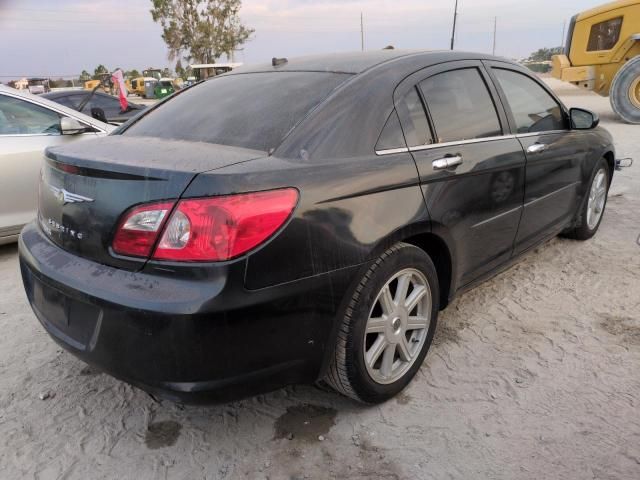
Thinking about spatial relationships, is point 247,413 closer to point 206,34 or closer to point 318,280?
point 318,280

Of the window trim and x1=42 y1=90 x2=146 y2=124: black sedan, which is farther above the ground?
the window trim

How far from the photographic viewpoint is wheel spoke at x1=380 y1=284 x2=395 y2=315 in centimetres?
229

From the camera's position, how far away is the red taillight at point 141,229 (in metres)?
1.83

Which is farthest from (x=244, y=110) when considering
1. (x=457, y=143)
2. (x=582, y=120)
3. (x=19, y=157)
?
(x=19, y=157)

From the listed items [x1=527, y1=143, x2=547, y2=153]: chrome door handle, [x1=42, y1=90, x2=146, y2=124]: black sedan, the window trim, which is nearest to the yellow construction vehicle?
[x1=42, y1=90, x2=146, y2=124]: black sedan

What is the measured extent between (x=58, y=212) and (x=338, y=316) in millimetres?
1214

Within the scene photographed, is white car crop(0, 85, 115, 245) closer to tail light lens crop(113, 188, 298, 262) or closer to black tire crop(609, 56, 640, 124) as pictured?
tail light lens crop(113, 188, 298, 262)

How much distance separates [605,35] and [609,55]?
17.8 inches

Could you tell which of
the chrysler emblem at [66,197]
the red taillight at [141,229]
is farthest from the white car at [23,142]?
the red taillight at [141,229]

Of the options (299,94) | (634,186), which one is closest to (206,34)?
(634,186)

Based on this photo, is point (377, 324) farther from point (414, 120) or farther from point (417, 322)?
point (414, 120)

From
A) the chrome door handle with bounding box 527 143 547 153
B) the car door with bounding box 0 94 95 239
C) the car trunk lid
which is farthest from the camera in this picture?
A: the car door with bounding box 0 94 95 239

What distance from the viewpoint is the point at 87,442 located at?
2.23m

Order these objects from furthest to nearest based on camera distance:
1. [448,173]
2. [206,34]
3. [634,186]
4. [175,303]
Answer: [206,34] → [634,186] → [448,173] → [175,303]
